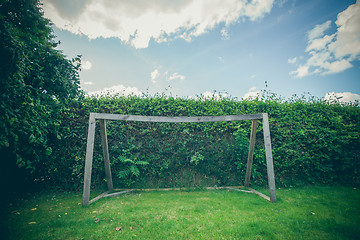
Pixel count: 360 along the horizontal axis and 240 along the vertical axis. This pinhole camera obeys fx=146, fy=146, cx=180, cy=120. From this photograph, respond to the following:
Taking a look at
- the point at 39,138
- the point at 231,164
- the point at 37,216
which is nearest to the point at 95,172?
the point at 37,216

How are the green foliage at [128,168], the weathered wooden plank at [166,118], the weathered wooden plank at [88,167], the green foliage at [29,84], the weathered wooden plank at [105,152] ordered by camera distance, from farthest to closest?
the green foliage at [128,168] → the weathered wooden plank at [105,152] → the weathered wooden plank at [166,118] → the weathered wooden plank at [88,167] → the green foliage at [29,84]

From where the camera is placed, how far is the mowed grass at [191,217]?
2752mm

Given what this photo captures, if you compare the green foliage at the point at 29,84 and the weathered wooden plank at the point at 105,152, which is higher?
the green foliage at the point at 29,84

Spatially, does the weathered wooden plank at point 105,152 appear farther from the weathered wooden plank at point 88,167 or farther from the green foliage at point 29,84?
the green foliage at point 29,84

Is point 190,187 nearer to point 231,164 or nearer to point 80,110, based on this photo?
point 231,164

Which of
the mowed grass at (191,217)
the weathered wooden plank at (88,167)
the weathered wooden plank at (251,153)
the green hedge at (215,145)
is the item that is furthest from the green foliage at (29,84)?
the weathered wooden plank at (251,153)

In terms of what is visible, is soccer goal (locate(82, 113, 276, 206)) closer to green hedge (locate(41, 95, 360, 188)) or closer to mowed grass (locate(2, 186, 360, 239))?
mowed grass (locate(2, 186, 360, 239))

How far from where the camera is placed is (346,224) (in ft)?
9.67

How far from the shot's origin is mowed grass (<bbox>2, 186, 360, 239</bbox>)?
2752mm

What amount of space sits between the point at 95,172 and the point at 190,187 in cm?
355

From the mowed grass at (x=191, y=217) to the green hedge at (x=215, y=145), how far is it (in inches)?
35.8

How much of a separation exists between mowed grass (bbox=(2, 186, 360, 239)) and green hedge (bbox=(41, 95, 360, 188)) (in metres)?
0.91

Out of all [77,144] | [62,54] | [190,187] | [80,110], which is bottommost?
[190,187]

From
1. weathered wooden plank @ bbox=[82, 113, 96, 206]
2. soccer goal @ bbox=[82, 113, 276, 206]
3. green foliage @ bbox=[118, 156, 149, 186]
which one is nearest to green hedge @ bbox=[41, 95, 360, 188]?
green foliage @ bbox=[118, 156, 149, 186]
